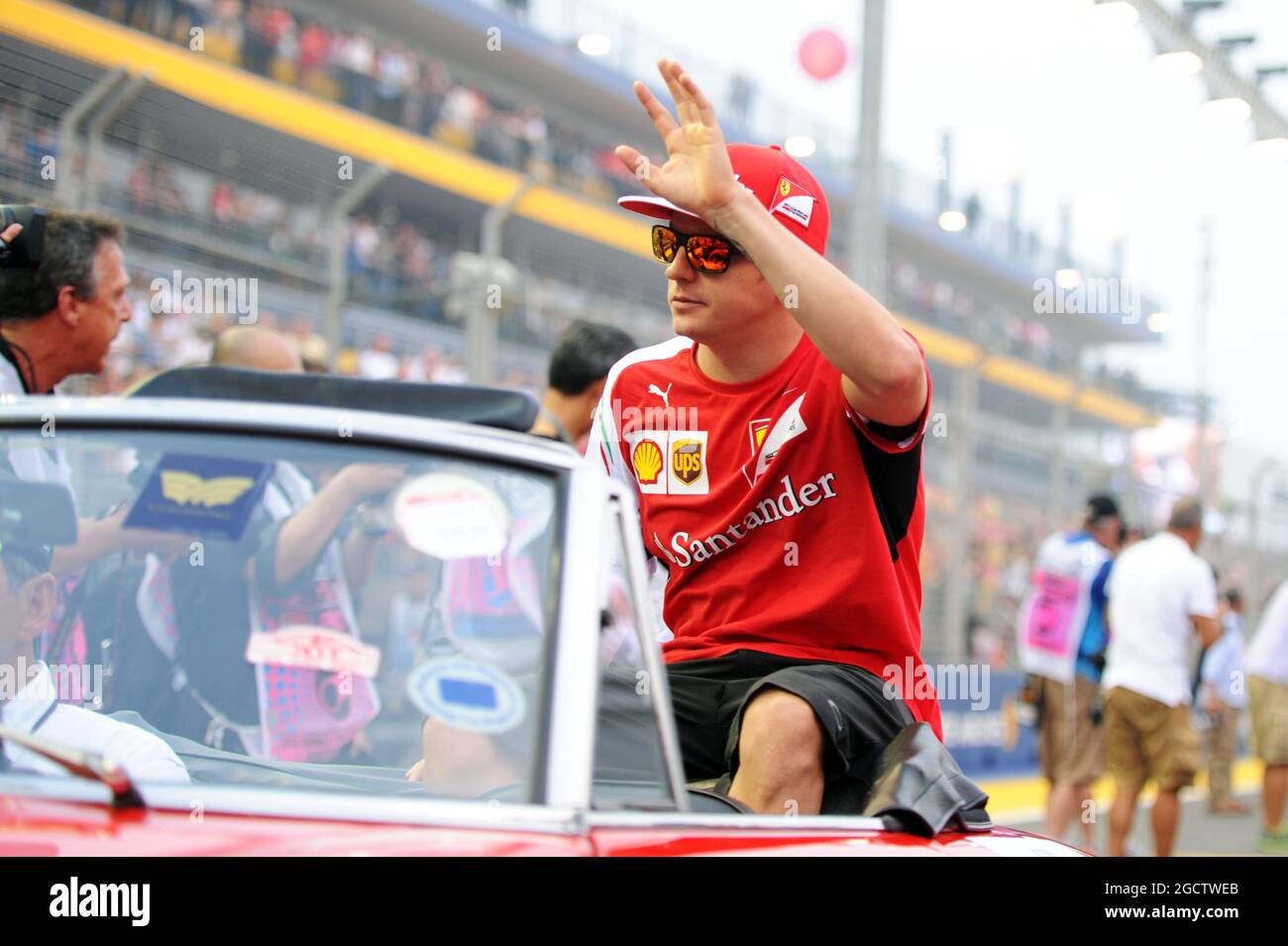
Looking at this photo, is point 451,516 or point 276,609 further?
point 276,609

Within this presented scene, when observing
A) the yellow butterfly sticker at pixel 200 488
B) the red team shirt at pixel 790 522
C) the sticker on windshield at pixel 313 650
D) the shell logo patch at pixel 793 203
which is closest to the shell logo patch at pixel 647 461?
the red team shirt at pixel 790 522

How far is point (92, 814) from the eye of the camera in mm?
1477

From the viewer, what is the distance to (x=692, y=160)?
8.23ft

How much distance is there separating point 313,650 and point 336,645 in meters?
0.03

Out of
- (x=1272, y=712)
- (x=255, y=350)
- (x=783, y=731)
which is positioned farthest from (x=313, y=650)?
(x=1272, y=712)

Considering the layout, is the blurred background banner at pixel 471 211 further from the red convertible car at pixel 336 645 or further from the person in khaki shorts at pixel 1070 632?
the red convertible car at pixel 336 645

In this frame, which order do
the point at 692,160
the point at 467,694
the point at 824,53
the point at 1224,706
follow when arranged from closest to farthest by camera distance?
1. the point at 467,694
2. the point at 692,160
3. the point at 1224,706
4. the point at 824,53

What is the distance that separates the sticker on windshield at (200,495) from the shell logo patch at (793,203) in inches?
50.6

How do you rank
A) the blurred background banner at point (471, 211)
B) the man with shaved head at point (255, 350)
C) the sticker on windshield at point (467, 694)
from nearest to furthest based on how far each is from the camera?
the sticker on windshield at point (467, 694) < the man with shaved head at point (255, 350) < the blurred background banner at point (471, 211)

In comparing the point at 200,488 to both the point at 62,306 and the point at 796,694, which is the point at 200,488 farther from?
the point at 62,306

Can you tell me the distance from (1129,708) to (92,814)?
22.7ft

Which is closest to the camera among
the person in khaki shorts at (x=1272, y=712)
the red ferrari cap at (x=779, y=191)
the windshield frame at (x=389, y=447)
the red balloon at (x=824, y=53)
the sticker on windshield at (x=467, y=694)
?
the windshield frame at (x=389, y=447)

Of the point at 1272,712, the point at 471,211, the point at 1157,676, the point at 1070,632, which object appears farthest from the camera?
the point at 471,211

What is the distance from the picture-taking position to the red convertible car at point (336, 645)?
156cm
